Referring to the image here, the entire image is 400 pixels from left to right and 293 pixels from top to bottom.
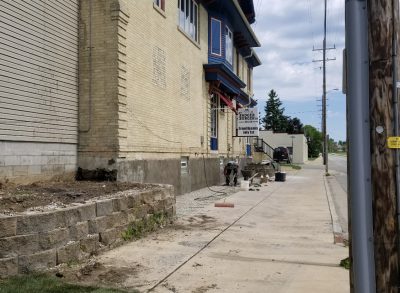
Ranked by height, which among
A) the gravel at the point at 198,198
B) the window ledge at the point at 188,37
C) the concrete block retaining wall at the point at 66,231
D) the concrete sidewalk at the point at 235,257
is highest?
the window ledge at the point at 188,37

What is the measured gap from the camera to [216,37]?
22.3 m

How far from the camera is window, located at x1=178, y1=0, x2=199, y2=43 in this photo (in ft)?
59.8

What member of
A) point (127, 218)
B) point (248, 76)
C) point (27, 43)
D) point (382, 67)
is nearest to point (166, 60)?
point (27, 43)

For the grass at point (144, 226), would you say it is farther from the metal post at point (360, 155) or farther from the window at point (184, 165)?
the window at point (184, 165)

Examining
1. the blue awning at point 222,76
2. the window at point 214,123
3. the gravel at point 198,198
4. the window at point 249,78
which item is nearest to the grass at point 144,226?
the gravel at point 198,198

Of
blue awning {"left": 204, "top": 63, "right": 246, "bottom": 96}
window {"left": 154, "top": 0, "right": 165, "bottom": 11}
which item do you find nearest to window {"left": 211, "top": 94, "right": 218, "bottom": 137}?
blue awning {"left": 204, "top": 63, "right": 246, "bottom": 96}

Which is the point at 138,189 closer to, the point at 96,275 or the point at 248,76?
the point at 96,275

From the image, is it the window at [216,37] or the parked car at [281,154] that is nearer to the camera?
the window at [216,37]

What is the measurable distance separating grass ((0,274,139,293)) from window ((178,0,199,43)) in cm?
1327

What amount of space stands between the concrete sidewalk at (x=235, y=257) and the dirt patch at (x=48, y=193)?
44.9 inches

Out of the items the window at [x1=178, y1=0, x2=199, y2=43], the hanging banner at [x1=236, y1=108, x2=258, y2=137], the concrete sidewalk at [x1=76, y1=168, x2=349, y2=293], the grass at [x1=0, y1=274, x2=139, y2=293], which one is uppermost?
the window at [x1=178, y1=0, x2=199, y2=43]

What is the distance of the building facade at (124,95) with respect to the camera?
11180 mm

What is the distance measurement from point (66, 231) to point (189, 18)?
14.0m

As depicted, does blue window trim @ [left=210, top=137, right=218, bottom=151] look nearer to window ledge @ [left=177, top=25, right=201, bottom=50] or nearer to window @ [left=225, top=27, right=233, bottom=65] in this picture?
window @ [left=225, top=27, right=233, bottom=65]
